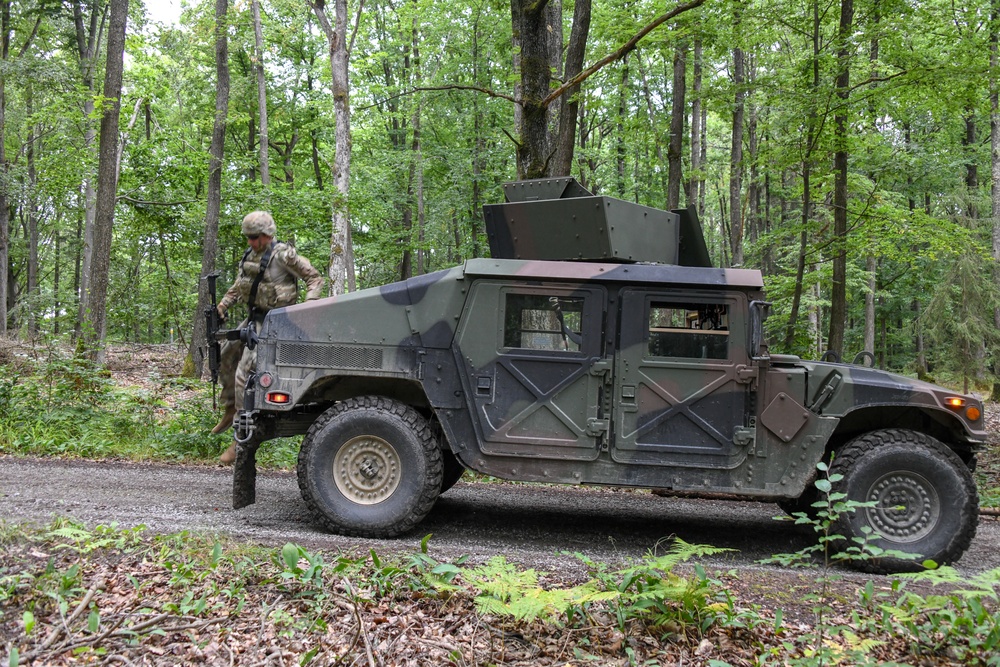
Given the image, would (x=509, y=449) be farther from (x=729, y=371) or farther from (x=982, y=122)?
(x=982, y=122)

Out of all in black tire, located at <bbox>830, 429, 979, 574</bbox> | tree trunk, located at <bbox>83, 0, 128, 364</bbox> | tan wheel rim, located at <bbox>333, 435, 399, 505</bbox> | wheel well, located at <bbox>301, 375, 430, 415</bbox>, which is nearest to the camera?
black tire, located at <bbox>830, 429, 979, 574</bbox>

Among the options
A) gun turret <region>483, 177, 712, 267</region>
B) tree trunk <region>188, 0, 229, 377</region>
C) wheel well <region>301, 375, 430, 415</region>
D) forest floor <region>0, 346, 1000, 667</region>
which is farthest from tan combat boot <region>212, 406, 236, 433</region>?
tree trunk <region>188, 0, 229, 377</region>

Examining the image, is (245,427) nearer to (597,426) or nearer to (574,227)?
(597,426)

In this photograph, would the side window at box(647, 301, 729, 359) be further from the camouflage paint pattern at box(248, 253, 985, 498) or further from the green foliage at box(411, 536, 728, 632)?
the green foliage at box(411, 536, 728, 632)

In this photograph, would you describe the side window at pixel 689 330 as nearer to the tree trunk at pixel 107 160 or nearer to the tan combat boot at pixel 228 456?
the tan combat boot at pixel 228 456

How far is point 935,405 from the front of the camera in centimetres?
504

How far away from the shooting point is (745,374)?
16.8 feet

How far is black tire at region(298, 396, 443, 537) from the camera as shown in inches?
204

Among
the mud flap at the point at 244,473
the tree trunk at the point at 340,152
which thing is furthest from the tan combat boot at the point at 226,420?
the tree trunk at the point at 340,152

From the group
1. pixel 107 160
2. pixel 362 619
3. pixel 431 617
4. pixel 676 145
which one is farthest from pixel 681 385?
pixel 107 160

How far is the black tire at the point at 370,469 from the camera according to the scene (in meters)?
5.18

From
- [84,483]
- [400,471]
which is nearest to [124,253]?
[84,483]

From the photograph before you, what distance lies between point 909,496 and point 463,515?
3.41 m

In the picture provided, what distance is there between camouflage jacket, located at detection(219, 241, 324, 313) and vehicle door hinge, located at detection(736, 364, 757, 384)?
3.66 m
